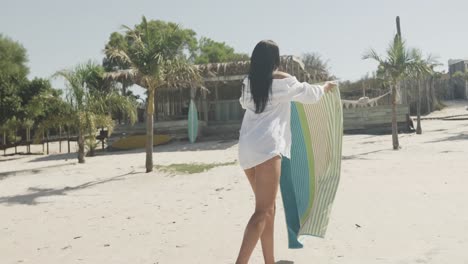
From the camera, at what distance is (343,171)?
28.5 ft

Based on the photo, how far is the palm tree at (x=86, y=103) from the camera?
13039mm

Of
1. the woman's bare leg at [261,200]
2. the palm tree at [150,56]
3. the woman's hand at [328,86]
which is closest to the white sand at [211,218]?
the woman's bare leg at [261,200]

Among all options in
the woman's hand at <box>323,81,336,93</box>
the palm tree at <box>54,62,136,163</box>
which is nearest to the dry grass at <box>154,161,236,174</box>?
the palm tree at <box>54,62,136,163</box>

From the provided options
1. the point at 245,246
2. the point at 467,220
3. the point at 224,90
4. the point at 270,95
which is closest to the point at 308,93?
the point at 270,95

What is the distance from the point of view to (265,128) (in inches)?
102

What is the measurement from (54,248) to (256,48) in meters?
2.87

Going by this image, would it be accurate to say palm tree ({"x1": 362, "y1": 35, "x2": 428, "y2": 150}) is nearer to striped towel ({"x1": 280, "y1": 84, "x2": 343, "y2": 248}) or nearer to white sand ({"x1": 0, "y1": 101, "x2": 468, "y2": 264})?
white sand ({"x1": 0, "y1": 101, "x2": 468, "y2": 264})

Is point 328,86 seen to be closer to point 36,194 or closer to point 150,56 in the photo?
point 36,194

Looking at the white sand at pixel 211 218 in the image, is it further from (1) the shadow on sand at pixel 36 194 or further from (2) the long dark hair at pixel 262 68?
(2) the long dark hair at pixel 262 68

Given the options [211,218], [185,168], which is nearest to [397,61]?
[185,168]

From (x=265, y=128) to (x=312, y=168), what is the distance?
97cm

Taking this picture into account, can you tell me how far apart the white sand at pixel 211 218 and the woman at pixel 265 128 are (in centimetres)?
90

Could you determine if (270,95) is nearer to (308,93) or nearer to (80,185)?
(308,93)

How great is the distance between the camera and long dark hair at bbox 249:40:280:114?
263 cm
